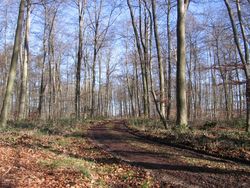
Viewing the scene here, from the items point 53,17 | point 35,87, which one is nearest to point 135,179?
point 53,17

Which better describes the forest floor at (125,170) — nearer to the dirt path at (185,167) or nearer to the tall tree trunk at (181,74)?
the dirt path at (185,167)

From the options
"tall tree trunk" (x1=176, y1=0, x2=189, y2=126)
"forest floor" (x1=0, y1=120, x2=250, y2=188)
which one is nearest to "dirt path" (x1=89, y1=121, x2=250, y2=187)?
"forest floor" (x1=0, y1=120, x2=250, y2=188)

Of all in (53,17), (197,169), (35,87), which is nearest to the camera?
(197,169)

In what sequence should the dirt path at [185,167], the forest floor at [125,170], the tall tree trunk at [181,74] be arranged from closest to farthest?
the forest floor at [125,170], the dirt path at [185,167], the tall tree trunk at [181,74]

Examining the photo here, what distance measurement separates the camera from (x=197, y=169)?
8172 millimetres

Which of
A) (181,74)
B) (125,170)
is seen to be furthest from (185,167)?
(181,74)

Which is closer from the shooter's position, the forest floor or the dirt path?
the forest floor

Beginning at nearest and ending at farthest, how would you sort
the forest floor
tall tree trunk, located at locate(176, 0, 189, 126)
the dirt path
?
1. the forest floor
2. the dirt path
3. tall tree trunk, located at locate(176, 0, 189, 126)

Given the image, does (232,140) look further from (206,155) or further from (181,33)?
(181,33)

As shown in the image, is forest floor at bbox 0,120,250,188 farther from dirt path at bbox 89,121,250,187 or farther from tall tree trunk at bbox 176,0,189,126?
tall tree trunk at bbox 176,0,189,126

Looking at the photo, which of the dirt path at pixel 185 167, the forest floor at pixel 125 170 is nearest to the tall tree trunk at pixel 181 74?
the dirt path at pixel 185 167

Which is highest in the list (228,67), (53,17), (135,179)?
(53,17)

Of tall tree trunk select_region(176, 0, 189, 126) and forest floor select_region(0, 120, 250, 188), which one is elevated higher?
tall tree trunk select_region(176, 0, 189, 126)

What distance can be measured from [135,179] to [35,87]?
2047 inches
